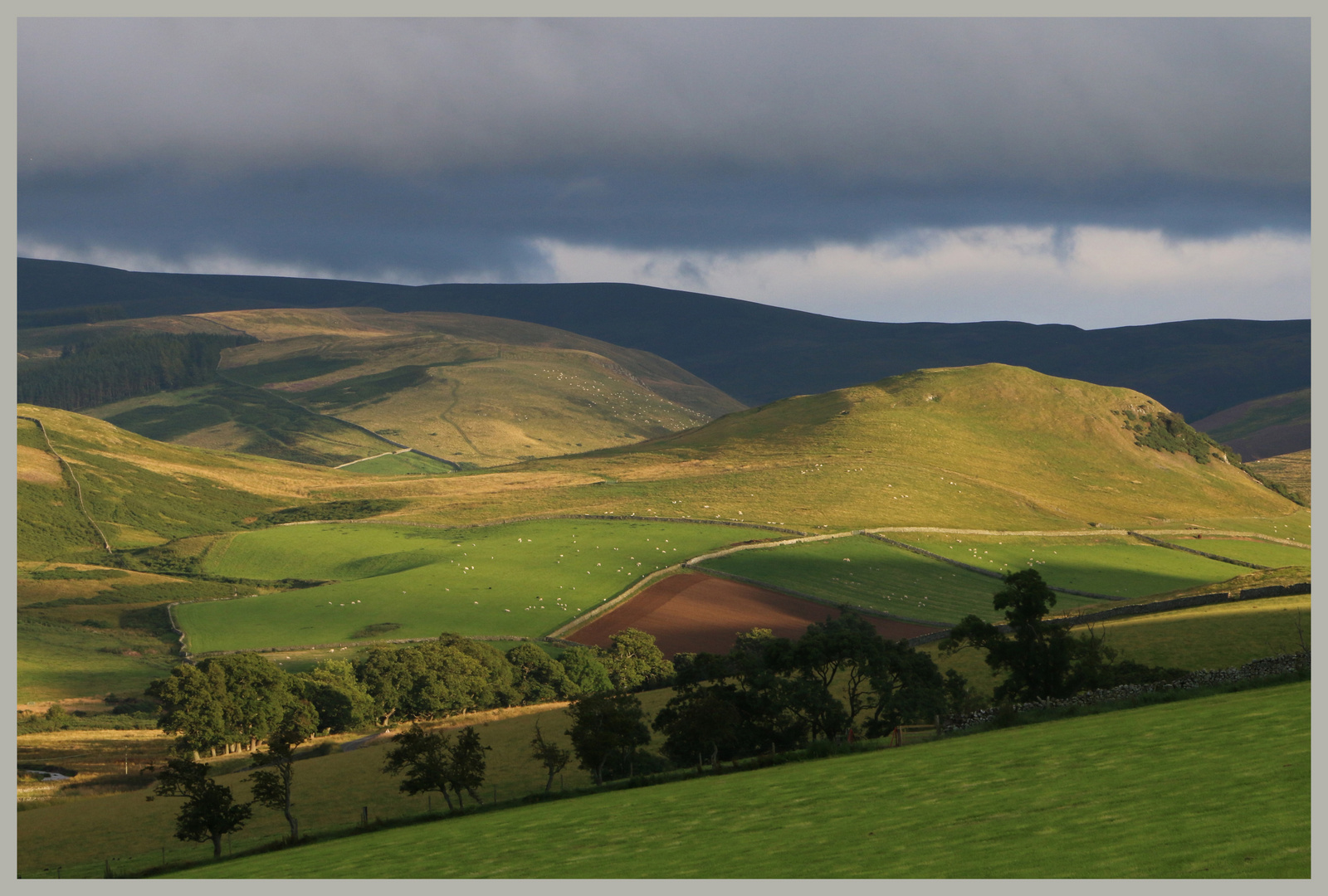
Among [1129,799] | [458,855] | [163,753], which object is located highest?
[1129,799]

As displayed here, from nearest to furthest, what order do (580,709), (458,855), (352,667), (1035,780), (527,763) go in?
1. (1035,780)
2. (458,855)
3. (580,709)
4. (527,763)
5. (352,667)

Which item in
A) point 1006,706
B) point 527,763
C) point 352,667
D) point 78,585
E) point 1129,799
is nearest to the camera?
point 1129,799

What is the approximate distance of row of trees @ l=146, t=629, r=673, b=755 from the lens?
280ft

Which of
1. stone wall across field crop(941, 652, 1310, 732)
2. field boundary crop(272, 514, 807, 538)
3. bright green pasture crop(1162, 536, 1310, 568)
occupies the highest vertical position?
field boundary crop(272, 514, 807, 538)

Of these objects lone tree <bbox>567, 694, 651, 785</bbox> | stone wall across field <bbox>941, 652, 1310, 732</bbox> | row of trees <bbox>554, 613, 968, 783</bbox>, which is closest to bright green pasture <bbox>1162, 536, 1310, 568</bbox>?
row of trees <bbox>554, 613, 968, 783</bbox>

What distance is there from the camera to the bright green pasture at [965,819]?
21797 millimetres

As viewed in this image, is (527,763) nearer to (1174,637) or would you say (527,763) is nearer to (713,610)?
(1174,637)

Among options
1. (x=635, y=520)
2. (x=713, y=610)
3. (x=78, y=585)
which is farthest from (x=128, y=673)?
(x=635, y=520)

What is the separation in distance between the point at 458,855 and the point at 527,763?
3096 centimetres

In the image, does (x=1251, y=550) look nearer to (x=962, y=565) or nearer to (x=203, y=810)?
(x=962, y=565)

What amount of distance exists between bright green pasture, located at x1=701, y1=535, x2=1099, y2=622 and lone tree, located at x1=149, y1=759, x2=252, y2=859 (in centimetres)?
8547

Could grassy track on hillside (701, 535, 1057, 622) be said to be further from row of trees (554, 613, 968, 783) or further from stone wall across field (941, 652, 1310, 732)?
stone wall across field (941, 652, 1310, 732)

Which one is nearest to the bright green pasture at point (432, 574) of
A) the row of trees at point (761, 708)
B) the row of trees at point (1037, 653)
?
the row of trees at point (761, 708)

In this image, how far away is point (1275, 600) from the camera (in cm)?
7969
